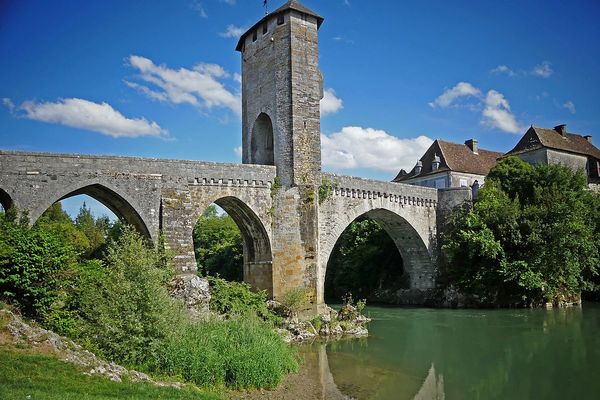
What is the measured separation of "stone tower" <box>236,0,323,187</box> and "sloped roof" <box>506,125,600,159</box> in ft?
60.6

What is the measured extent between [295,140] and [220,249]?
1951cm

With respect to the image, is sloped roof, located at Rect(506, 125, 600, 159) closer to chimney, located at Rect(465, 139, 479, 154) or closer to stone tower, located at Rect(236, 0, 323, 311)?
chimney, located at Rect(465, 139, 479, 154)

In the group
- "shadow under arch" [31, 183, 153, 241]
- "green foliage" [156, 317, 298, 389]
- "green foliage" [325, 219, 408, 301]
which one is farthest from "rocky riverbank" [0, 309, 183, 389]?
"green foliage" [325, 219, 408, 301]

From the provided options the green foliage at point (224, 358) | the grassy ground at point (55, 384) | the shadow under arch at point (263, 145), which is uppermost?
the shadow under arch at point (263, 145)

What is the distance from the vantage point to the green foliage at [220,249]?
33.9 m

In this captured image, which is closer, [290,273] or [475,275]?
[290,273]

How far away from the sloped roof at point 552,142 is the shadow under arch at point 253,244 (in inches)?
827

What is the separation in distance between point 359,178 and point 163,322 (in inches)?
553

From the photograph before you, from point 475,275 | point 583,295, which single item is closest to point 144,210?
point 475,275

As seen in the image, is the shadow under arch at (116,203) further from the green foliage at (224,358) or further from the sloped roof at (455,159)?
the sloped roof at (455,159)

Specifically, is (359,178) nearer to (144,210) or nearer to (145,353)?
(144,210)

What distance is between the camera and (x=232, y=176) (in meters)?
18.1

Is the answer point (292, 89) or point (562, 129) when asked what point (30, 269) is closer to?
point (292, 89)

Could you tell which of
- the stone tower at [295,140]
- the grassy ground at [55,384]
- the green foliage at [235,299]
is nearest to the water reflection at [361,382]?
the green foliage at [235,299]
